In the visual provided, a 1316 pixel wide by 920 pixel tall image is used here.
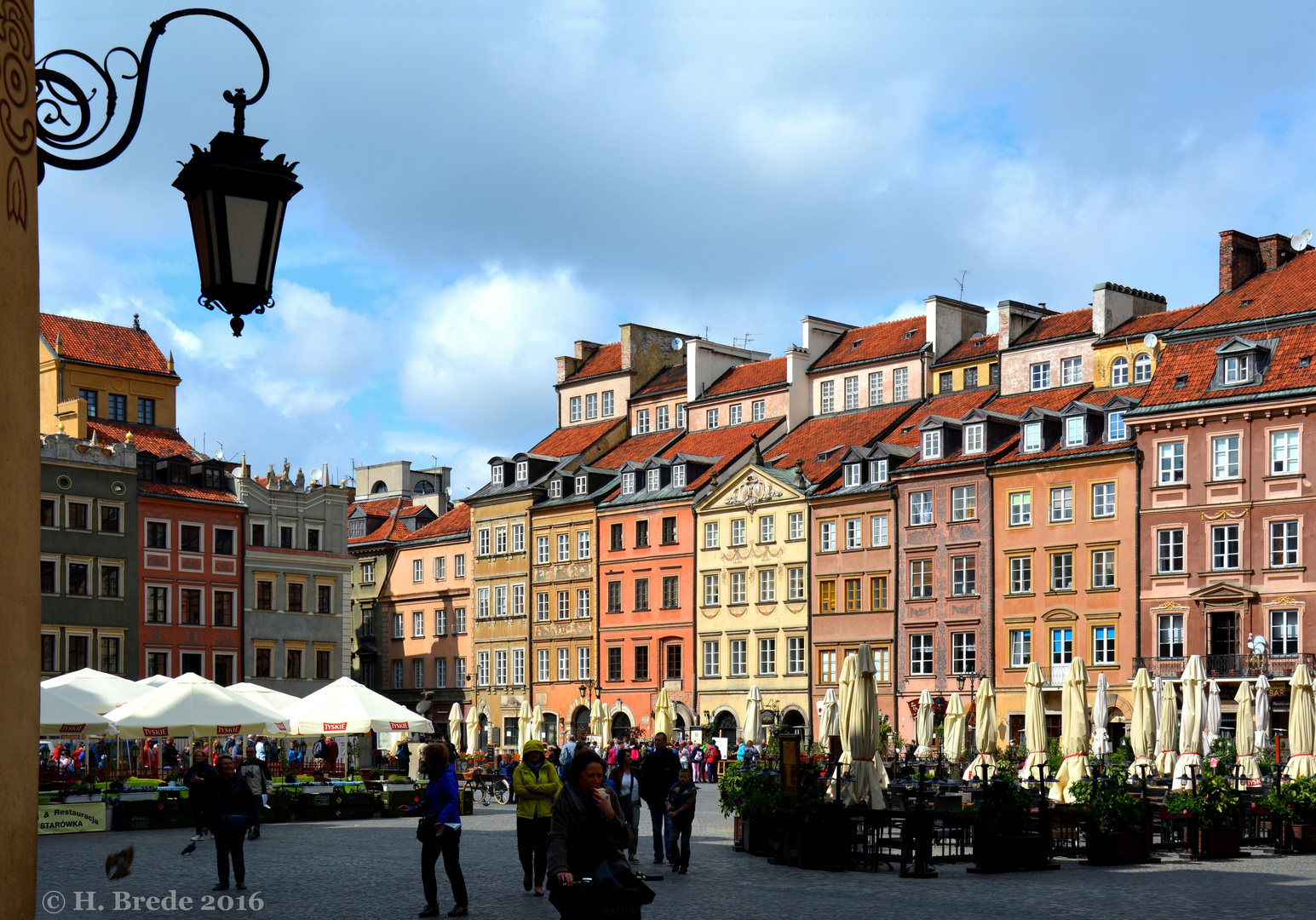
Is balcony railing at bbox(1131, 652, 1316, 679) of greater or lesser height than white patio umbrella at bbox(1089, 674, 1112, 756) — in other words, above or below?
above

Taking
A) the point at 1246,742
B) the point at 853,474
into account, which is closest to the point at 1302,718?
the point at 1246,742

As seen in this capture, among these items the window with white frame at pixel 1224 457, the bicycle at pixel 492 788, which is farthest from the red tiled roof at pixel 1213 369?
the bicycle at pixel 492 788

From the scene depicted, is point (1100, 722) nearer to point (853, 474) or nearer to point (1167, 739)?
point (1167, 739)

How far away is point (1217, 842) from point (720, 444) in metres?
48.7

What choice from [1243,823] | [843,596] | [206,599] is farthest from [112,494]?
[1243,823]

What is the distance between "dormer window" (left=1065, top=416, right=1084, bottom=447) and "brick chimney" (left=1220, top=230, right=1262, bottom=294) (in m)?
6.80

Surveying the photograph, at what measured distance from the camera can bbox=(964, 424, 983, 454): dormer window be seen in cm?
5906

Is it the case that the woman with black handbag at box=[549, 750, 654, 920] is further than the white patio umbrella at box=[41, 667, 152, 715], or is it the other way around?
the white patio umbrella at box=[41, 667, 152, 715]

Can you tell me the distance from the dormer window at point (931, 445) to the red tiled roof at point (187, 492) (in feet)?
87.7

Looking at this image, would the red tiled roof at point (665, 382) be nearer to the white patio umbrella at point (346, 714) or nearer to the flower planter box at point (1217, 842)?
the white patio umbrella at point (346, 714)

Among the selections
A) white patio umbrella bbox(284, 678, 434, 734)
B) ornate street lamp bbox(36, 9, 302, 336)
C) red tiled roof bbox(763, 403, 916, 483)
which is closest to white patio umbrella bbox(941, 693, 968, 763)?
white patio umbrella bbox(284, 678, 434, 734)

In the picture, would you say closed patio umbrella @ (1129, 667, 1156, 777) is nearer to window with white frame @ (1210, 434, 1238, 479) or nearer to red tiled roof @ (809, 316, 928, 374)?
window with white frame @ (1210, 434, 1238, 479)

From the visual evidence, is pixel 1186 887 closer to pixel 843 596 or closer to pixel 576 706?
pixel 843 596

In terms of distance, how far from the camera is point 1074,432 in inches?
2228
